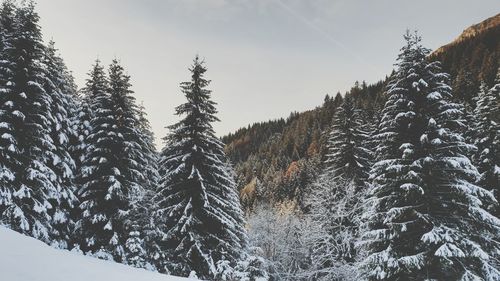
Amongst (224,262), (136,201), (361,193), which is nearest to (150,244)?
(136,201)

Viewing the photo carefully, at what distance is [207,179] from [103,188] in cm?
595

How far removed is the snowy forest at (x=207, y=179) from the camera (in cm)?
1602

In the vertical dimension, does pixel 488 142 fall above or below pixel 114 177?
above

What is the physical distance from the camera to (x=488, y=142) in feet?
86.1

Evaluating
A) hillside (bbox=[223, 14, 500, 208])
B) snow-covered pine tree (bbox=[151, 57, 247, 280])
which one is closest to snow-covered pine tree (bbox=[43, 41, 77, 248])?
snow-covered pine tree (bbox=[151, 57, 247, 280])

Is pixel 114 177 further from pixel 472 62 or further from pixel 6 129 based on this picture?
pixel 472 62

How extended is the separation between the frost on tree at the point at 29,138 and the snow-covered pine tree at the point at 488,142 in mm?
25763

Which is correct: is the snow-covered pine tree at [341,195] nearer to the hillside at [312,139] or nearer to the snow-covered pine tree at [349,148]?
the snow-covered pine tree at [349,148]

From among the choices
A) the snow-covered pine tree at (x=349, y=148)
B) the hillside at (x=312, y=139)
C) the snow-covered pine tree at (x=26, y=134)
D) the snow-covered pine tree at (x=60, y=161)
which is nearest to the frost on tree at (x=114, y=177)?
the snow-covered pine tree at (x=60, y=161)

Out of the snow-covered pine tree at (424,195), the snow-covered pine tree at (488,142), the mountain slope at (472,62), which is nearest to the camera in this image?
the snow-covered pine tree at (424,195)

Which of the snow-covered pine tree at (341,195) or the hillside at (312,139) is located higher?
the hillside at (312,139)

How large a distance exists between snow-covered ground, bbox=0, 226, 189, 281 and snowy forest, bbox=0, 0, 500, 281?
6.24 meters

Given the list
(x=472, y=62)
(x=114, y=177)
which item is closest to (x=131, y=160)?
(x=114, y=177)

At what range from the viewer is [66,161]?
22375 mm
